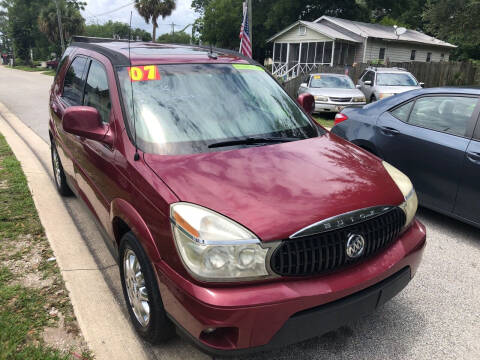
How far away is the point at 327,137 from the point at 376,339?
148cm

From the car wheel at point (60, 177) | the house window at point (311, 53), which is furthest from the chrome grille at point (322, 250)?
the house window at point (311, 53)

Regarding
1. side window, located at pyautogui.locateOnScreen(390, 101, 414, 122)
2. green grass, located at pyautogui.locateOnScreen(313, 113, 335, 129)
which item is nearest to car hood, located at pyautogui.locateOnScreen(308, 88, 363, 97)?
green grass, located at pyautogui.locateOnScreen(313, 113, 335, 129)

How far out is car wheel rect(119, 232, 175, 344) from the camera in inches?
89.4

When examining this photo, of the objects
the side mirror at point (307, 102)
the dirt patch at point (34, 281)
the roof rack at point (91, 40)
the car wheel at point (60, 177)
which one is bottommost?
the dirt patch at point (34, 281)

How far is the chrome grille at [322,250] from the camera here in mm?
→ 2002

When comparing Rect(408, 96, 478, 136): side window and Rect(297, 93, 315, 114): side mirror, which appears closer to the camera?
Rect(297, 93, 315, 114): side mirror

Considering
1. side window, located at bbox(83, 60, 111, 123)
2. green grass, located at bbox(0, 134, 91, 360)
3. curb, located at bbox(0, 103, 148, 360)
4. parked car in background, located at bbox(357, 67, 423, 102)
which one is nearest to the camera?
green grass, located at bbox(0, 134, 91, 360)

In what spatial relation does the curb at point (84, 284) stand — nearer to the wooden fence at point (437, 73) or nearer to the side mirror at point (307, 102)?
the side mirror at point (307, 102)

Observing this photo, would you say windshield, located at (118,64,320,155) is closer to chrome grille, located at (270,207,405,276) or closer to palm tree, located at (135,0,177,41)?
chrome grille, located at (270,207,405,276)

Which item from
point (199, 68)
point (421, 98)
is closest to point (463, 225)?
point (421, 98)

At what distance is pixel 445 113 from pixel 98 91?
3.56m

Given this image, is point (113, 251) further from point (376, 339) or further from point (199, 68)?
point (376, 339)

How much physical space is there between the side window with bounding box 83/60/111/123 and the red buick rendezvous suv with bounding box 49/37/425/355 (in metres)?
0.02

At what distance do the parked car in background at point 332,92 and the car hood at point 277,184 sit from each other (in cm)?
1013
